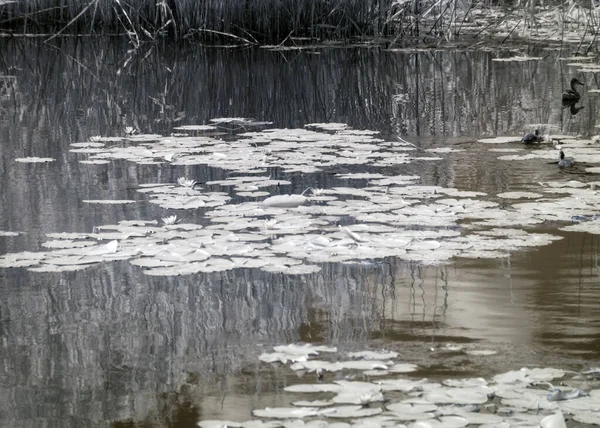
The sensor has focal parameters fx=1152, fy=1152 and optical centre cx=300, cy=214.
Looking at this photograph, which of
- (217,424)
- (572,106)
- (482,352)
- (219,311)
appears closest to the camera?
(217,424)

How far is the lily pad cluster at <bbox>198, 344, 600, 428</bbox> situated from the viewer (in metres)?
2.33

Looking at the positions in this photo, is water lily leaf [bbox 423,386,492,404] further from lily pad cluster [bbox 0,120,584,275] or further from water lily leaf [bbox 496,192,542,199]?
water lily leaf [bbox 496,192,542,199]

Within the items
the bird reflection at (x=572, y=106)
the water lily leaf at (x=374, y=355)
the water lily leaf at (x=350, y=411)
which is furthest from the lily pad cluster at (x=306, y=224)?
the bird reflection at (x=572, y=106)

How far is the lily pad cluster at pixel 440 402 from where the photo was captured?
2334 mm

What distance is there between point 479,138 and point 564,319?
3010mm

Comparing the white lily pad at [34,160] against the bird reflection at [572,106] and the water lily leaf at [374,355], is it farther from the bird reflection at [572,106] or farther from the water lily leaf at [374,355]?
the bird reflection at [572,106]

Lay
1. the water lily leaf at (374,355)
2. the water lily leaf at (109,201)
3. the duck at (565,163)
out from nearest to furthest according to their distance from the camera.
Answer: the water lily leaf at (374,355)
the water lily leaf at (109,201)
the duck at (565,163)

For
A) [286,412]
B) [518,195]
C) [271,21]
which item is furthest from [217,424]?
[271,21]

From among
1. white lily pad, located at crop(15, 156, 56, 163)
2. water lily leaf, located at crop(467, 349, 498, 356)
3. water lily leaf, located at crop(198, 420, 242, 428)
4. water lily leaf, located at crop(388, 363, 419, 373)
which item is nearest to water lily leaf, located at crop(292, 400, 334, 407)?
water lily leaf, located at crop(198, 420, 242, 428)

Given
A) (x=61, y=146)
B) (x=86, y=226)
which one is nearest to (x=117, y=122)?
(x=61, y=146)

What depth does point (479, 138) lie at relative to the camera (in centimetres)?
602

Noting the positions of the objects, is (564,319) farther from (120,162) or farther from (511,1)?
(511,1)

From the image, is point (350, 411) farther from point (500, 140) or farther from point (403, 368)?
point (500, 140)

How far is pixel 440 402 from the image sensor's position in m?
2.44
